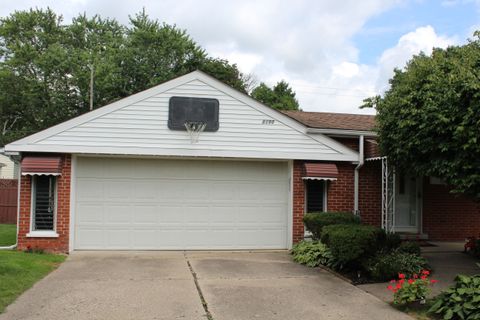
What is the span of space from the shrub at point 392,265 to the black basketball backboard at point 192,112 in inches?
191

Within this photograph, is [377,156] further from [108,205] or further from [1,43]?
[1,43]

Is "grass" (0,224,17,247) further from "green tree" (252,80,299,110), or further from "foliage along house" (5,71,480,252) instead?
"green tree" (252,80,299,110)

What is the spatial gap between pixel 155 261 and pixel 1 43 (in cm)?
3661

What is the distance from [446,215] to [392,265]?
5775 mm

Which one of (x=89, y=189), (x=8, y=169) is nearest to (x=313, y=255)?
(x=89, y=189)

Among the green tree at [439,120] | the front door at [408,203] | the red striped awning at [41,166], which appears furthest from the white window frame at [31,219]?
the front door at [408,203]

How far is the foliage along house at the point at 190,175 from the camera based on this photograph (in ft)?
35.8

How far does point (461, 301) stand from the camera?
5992 mm

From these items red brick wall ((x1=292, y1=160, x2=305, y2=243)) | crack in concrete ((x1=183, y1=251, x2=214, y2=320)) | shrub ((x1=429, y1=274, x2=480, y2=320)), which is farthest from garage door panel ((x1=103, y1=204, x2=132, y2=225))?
shrub ((x1=429, y1=274, x2=480, y2=320))

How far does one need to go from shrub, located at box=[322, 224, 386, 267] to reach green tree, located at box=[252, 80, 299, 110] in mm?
36014

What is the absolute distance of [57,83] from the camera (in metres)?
36.8

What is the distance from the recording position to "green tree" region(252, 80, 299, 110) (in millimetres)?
45969

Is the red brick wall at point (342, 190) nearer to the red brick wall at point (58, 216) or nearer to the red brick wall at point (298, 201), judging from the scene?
the red brick wall at point (298, 201)

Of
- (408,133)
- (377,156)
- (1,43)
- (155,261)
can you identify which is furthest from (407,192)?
(1,43)
